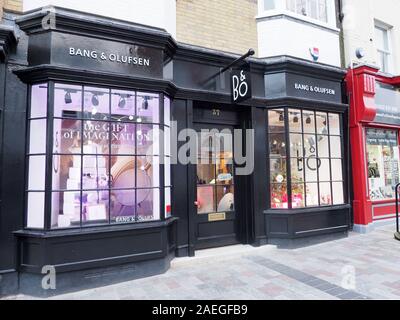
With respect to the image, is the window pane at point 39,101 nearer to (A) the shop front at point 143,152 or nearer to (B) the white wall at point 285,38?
(A) the shop front at point 143,152

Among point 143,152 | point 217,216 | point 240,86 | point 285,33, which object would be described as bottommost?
point 217,216

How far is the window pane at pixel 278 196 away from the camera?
6.23m

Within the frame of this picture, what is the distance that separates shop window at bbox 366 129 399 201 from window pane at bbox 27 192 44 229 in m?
7.70

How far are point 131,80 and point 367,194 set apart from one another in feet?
21.0

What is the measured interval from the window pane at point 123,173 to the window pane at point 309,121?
3.86 metres

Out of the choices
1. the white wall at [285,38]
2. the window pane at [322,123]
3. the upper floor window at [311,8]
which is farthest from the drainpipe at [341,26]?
the window pane at [322,123]

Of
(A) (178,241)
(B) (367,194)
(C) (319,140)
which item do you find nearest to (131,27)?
(A) (178,241)

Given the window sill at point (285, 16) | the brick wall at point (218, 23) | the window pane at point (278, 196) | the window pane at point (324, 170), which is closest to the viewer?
the brick wall at point (218, 23)

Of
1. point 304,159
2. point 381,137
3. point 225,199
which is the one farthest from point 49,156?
point 381,137

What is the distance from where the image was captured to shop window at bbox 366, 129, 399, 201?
8.03 m

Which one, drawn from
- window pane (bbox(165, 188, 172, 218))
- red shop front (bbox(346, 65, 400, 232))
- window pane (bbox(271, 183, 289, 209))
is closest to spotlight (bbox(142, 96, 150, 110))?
window pane (bbox(165, 188, 172, 218))

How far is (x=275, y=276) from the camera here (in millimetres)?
4508

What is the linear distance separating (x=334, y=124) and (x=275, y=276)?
4.26 m

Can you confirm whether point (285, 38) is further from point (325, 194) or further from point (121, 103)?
point (121, 103)
